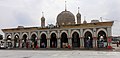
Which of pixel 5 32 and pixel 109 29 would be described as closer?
pixel 109 29

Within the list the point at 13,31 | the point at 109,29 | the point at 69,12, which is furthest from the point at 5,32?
the point at 109,29

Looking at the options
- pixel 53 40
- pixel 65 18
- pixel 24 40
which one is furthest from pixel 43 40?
pixel 65 18

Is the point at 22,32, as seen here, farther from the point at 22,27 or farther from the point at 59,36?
the point at 59,36

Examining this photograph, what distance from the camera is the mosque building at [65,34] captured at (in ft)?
147

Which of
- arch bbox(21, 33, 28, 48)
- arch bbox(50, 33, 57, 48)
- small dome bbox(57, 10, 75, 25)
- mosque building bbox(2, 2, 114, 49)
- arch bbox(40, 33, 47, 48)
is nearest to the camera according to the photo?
mosque building bbox(2, 2, 114, 49)

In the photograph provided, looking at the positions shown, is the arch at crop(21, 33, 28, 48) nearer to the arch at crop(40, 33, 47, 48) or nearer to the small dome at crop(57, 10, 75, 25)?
the arch at crop(40, 33, 47, 48)

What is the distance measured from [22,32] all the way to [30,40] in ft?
9.09

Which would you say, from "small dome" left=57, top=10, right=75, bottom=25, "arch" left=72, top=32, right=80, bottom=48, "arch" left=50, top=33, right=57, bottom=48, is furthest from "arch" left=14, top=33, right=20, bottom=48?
"arch" left=72, top=32, right=80, bottom=48

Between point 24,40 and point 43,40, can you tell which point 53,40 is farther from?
point 24,40

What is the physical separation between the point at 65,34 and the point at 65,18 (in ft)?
12.6

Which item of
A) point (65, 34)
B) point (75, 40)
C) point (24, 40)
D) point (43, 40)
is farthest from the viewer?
point (24, 40)

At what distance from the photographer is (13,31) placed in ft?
186

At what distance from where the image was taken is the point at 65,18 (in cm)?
5475

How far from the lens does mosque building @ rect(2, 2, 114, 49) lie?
44.9 m
